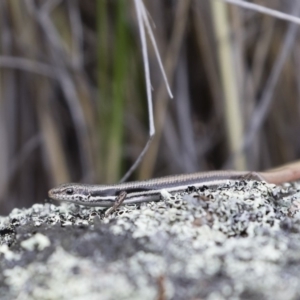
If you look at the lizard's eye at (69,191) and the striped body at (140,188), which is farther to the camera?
the lizard's eye at (69,191)

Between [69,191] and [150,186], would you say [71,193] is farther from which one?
[150,186]

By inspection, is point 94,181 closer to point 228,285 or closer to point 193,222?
point 193,222

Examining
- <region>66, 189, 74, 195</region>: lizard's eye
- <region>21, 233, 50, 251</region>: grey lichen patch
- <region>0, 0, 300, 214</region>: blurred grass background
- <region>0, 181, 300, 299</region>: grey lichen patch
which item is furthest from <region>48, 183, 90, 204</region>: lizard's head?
<region>0, 0, 300, 214</region>: blurred grass background

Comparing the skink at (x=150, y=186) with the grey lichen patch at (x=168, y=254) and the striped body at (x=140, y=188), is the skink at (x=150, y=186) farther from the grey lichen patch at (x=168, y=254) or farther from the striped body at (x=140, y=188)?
the grey lichen patch at (x=168, y=254)

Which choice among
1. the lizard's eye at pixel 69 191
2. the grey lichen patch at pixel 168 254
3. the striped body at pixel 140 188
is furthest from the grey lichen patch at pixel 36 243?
the lizard's eye at pixel 69 191

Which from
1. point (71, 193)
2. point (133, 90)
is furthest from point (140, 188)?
point (133, 90)

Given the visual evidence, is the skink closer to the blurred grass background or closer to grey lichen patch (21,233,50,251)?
grey lichen patch (21,233,50,251)
